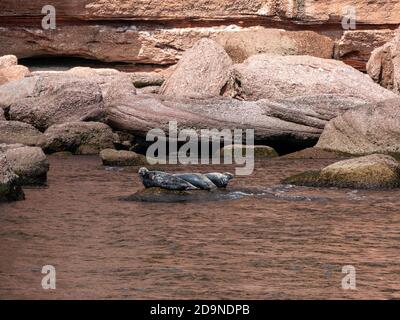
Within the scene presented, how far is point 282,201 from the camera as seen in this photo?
15211 millimetres

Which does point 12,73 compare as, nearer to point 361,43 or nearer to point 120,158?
point 120,158

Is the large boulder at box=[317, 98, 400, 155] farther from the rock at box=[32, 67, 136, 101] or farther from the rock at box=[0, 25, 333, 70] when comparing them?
the rock at box=[0, 25, 333, 70]

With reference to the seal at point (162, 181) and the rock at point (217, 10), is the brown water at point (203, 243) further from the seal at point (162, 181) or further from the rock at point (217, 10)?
the rock at point (217, 10)

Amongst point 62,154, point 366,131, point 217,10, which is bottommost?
point 62,154

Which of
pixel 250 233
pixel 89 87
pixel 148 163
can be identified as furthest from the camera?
pixel 89 87

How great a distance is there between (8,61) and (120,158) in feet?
29.0

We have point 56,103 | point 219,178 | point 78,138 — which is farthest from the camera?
point 56,103

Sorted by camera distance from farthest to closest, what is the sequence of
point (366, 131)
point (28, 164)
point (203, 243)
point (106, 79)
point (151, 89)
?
point (151, 89), point (106, 79), point (366, 131), point (28, 164), point (203, 243)

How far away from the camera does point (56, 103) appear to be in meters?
22.6

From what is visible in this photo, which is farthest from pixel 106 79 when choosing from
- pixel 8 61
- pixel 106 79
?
pixel 8 61

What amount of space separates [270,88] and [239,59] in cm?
336

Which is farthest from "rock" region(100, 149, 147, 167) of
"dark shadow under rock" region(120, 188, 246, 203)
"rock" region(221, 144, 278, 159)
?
"dark shadow under rock" region(120, 188, 246, 203)
